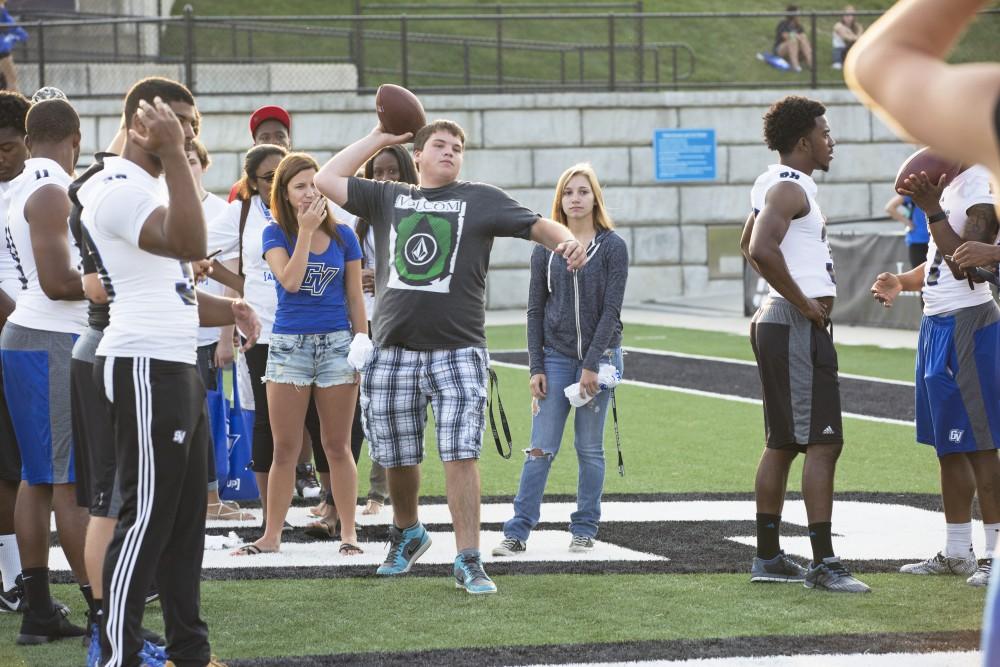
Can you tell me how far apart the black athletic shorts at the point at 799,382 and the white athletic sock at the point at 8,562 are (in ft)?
11.2

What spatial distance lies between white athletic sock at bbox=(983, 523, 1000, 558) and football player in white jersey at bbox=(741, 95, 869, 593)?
861 mm

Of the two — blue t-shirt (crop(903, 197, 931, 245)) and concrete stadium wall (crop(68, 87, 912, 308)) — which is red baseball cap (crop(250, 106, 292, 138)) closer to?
blue t-shirt (crop(903, 197, 931, 245))

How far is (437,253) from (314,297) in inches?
44.2

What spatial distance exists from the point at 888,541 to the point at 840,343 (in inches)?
426

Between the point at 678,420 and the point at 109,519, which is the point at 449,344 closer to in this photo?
the point at 109,519

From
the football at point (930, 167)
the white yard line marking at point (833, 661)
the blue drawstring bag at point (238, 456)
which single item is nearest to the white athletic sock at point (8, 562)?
the blue drawstring bag at point (238, 456)

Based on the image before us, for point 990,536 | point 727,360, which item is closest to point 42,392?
point 990,536

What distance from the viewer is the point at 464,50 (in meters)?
24.3

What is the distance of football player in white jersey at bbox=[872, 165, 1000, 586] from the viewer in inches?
258

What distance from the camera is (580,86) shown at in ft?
80.1

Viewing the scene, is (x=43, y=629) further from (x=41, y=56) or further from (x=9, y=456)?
(x=41, y=56)

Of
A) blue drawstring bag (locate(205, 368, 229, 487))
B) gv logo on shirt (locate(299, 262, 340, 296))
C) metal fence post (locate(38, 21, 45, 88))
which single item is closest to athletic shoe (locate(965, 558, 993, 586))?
gv logo on shirt (locate(299, 262, 340, 296))

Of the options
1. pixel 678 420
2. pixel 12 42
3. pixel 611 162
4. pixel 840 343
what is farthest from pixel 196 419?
pixel 611 162

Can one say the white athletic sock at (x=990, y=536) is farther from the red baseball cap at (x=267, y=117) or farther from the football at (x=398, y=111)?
the red baseball cap at (x=267, y=117)
